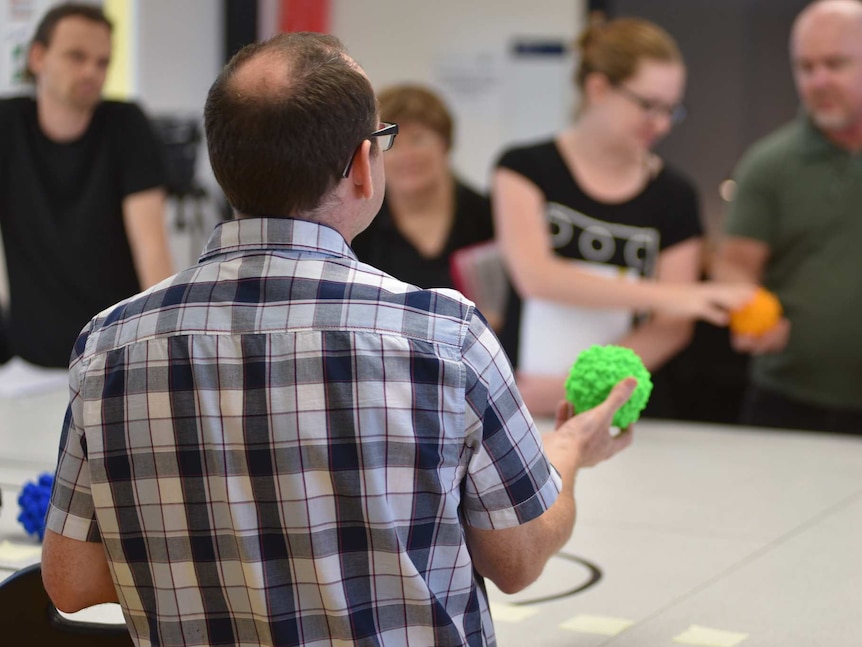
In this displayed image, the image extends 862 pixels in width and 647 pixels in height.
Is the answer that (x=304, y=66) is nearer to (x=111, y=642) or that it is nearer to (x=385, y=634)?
(x=385, y=634)

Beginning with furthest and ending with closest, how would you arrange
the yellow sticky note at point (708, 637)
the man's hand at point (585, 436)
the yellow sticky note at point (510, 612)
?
the yellow sticky note at point (510, 612)
the yellow sticky note at point (708, 637)
the man's hand at point (585, 436)

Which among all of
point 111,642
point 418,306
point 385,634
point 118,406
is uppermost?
point 418,306

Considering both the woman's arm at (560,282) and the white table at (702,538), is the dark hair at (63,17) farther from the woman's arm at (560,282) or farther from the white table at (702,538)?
the woman's arm at (560,282)

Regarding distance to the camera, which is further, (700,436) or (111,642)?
(700,436)

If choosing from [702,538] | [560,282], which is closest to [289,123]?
[702,538]

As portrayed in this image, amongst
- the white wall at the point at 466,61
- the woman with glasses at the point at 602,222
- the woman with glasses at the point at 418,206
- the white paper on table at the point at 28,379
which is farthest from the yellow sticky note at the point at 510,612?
the white wall at the point at 466,61

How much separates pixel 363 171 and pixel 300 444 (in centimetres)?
25

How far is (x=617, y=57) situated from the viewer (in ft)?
8.77

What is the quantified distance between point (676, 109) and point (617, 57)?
0.20 metres

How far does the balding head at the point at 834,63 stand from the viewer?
9.39 feet

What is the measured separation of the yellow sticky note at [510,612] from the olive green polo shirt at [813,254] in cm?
156

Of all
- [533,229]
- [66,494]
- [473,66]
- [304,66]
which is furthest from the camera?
[473,66]

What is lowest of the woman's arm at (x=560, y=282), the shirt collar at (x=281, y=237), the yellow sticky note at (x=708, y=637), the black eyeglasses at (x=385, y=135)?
the yellow sticky note at (x=708, y=637)

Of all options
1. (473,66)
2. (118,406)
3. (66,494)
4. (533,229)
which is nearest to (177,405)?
(118,406)
